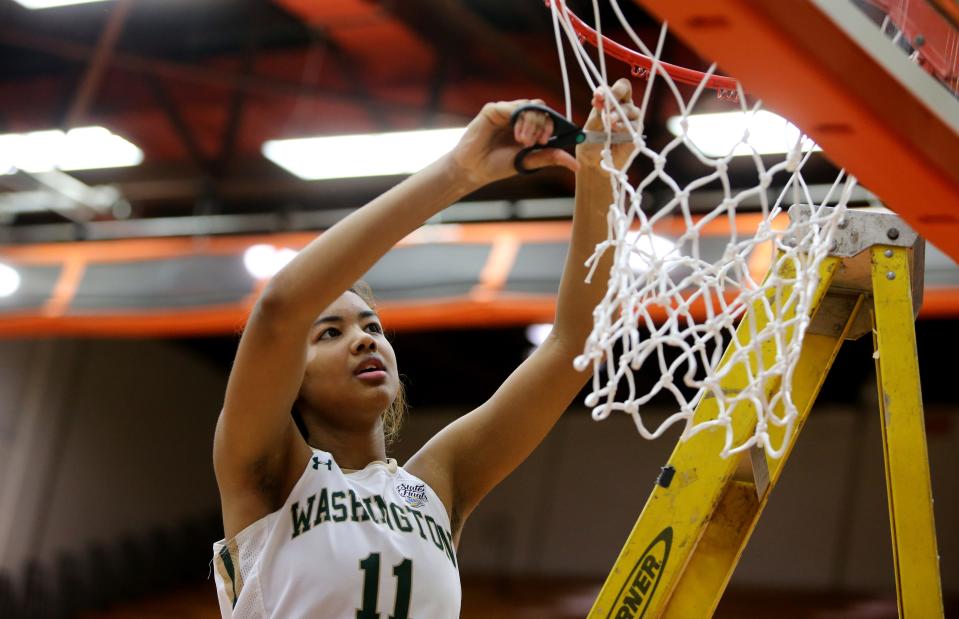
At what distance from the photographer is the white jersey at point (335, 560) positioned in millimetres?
1561

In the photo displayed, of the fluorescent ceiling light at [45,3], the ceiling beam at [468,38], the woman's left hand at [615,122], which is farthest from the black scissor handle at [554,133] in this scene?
the fluorescent ceiling light at [45,3]

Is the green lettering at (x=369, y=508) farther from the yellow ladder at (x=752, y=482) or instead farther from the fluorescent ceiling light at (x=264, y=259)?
the fluorescent ceiling light at (x=264, y=259)

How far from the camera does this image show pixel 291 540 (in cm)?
160

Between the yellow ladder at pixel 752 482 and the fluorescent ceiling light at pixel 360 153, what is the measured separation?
4.99m

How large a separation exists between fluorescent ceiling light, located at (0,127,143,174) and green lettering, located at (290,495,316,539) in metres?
6.21

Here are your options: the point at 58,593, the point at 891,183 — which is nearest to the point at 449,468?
the point at 891,183

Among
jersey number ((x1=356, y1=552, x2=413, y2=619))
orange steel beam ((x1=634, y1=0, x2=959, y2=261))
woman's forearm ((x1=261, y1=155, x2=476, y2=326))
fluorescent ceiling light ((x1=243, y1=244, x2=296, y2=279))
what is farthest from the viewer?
fluorescent ceiling light ((x1=243, y1=244, x2=296, y2=279))

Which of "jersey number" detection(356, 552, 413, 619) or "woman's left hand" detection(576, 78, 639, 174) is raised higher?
"woman's left hand" detection(576, 78, 639, 174)

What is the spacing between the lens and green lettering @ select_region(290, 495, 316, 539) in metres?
1.60

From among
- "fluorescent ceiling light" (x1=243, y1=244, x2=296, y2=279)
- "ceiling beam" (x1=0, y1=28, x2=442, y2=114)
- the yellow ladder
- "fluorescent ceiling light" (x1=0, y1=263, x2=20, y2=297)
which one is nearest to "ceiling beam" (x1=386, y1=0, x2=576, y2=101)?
"ceiling beam" (x1=0, y1=28, x2=442, y2=114)

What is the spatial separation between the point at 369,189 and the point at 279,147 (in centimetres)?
76

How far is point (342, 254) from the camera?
1406 millimetres

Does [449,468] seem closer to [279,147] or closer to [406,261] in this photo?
[406,261]

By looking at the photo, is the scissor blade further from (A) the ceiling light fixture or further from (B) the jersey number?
(A) the ceiling light fixture
